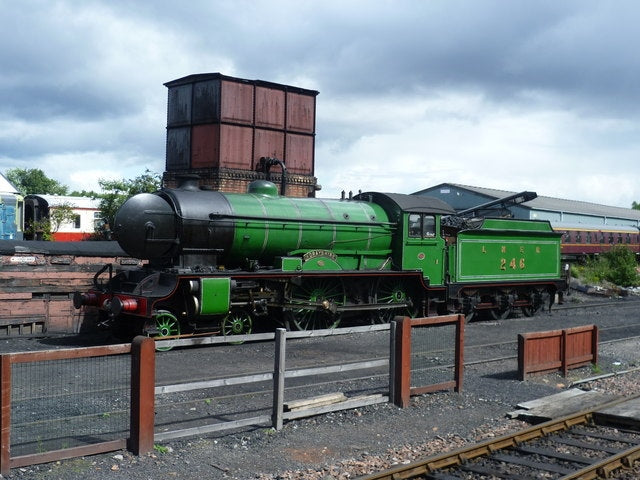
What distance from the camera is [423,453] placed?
687 centimetres

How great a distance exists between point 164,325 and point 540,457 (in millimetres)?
7606

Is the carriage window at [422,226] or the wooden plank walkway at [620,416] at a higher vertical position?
the carriage window at [422,226]

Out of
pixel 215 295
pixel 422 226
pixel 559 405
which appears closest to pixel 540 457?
pixel 559 405

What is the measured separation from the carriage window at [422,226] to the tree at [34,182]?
75.4 meters

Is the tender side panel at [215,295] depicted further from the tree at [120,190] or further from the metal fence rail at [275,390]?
the tree at [120,190]

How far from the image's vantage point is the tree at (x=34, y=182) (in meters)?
84.7

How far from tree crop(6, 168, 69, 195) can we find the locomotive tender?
75.2 m

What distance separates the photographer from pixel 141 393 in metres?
6.26

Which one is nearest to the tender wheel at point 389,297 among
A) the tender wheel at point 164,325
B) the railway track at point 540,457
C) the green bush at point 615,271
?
the tender wheel at point 164,325

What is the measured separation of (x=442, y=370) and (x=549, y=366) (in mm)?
1786

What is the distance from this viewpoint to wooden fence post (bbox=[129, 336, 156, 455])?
6.26 meters

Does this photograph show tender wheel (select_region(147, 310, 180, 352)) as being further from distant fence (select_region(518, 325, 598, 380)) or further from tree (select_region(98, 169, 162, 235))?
tree (select_region(98, 169, 162, 235))

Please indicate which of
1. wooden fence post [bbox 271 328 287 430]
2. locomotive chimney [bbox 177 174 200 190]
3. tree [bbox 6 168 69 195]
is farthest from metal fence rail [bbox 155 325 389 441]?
tree [bbox 6 168 69 195]

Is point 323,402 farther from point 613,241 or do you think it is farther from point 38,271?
point 613,241
